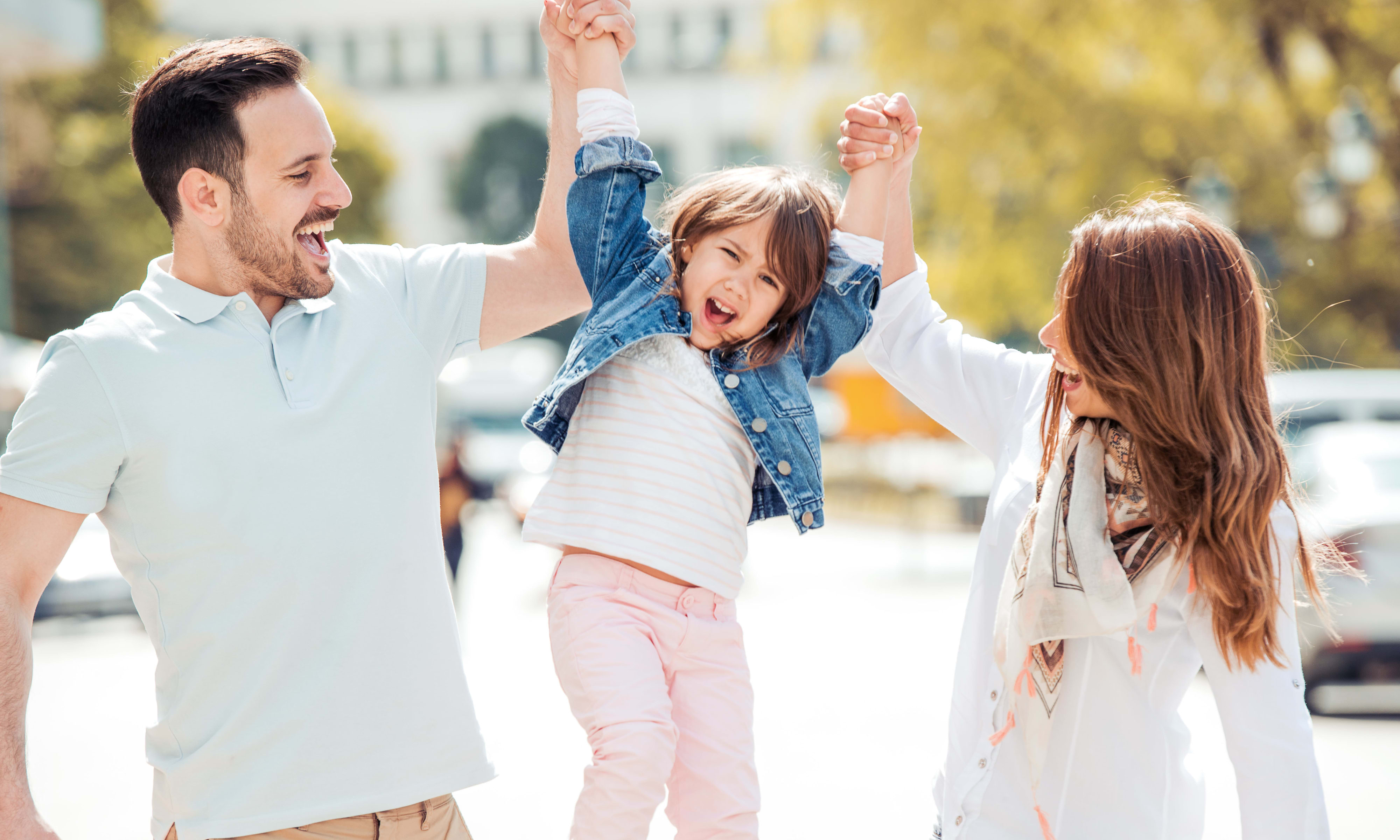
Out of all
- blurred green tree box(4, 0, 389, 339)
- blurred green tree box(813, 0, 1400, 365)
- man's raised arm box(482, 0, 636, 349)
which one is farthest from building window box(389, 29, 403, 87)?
man's raised arm box(482, 0, 636, 349)

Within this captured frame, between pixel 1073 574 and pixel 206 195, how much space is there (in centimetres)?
175

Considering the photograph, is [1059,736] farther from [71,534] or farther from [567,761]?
[567,761]

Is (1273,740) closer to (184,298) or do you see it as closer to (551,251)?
(551,251)

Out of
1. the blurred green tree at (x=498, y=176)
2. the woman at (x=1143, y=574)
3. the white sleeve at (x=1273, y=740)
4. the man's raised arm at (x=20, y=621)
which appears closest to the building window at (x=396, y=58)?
the blurred green tree at (x=498, y=176)

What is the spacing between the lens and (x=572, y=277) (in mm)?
2797

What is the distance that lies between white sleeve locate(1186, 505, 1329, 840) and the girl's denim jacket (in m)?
0.87

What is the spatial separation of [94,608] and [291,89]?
34.7 feet

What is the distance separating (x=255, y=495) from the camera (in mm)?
2219

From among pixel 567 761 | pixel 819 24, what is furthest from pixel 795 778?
pixel 819 24

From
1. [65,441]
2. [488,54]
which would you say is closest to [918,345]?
[65,441]

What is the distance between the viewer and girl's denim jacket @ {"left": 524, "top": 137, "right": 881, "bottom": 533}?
8.39 ft

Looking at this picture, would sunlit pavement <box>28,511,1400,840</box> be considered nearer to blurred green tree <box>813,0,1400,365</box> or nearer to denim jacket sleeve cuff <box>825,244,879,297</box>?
denim jacket sleeve cuff <box>825,244,879,297</box>

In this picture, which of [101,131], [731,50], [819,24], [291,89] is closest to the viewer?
[291,89]

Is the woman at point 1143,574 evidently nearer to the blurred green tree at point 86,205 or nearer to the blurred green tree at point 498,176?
the blurred green tree at point 86,205
